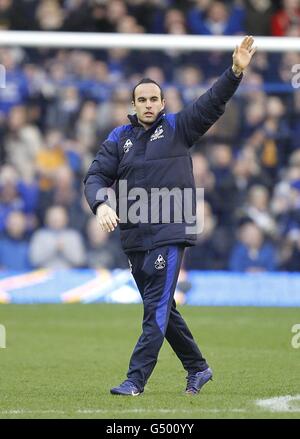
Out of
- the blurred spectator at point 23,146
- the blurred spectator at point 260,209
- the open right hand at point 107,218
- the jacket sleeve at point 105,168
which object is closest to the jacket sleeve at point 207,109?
the jacket sleeve at point 105,168

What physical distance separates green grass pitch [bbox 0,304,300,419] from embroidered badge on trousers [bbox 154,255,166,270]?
0.92 meters

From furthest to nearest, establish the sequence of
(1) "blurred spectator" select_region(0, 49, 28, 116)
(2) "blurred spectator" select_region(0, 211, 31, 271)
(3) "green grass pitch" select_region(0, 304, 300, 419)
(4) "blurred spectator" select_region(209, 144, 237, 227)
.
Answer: (1) "blurred spectator" select_region(0, 49, 28, 116) → (4) "blurred spectator" select_region(209, 144, 237, 227) → (2) "blurred spectator" select_region(0, 211, 31, 271) → (3) "green grass pitch" select_region(0, 304, 300, 419)

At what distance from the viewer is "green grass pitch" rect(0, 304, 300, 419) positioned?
23.6 feet

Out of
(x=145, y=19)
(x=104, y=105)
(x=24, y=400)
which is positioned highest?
(x=145, y=19)

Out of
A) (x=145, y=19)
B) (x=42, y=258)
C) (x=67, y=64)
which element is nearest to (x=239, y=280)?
(x=42, y=258)

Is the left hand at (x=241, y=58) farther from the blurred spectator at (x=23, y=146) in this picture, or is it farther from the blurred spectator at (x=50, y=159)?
the blurred spectator at (x=23, y=146)

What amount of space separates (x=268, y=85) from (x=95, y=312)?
4.46 m

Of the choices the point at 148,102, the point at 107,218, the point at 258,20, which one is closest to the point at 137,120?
the point at 148,102

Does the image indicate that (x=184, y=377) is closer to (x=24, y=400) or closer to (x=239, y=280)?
(x=24, y=400)

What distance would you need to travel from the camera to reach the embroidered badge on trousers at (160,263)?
7.68 m

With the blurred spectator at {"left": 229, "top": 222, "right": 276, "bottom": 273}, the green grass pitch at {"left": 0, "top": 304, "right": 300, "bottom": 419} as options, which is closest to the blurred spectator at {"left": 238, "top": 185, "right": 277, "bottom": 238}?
the blurred spectator at {"left": 229, "top": 222, "right": 276, "bottom": 273}

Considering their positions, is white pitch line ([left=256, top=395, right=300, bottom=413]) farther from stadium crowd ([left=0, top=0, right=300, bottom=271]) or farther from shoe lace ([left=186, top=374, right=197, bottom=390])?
stadium crowd ([left=0, top=0, right=300, bottom=271])

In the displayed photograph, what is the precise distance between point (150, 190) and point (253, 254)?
7704 mm

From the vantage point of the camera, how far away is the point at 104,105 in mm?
15930
